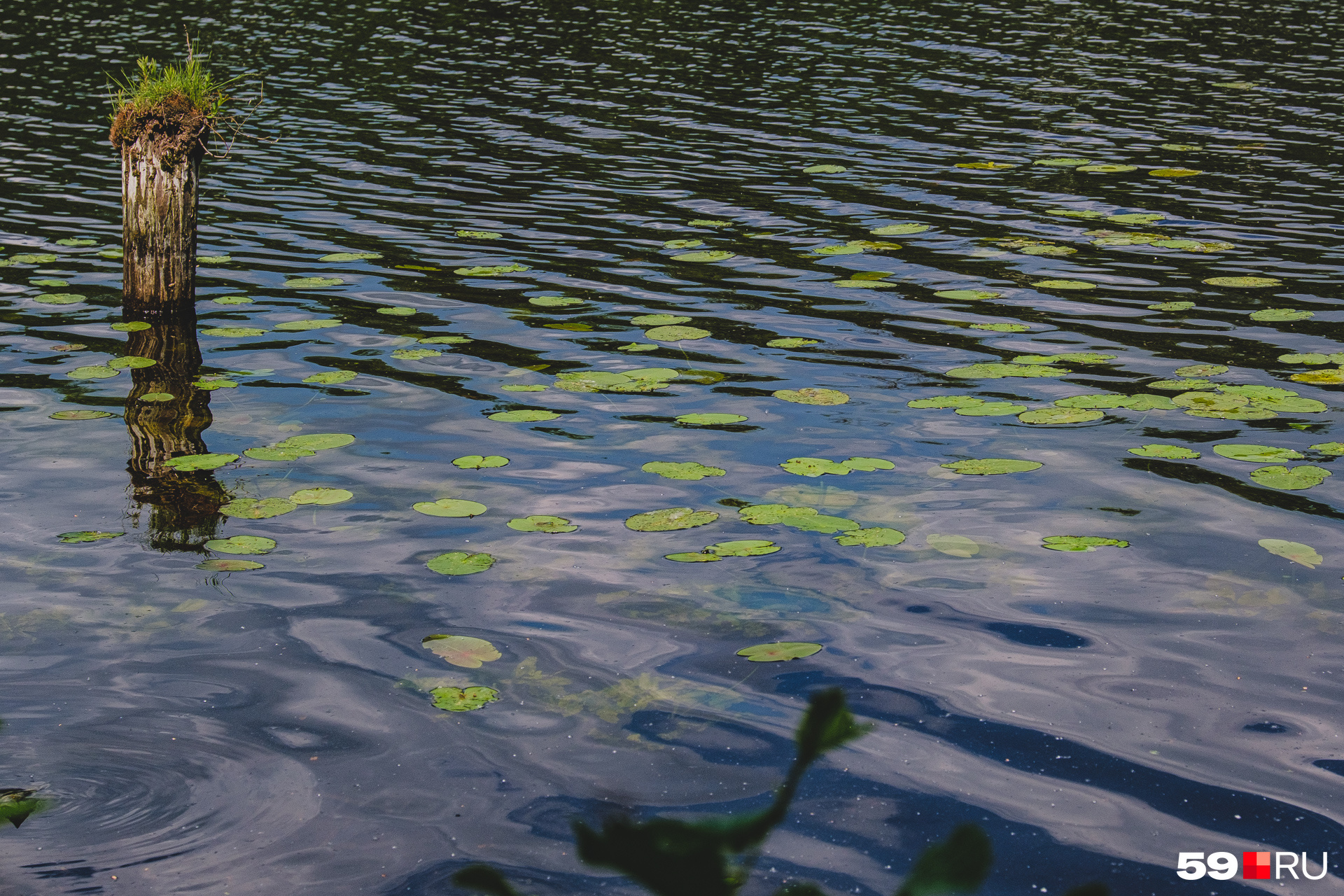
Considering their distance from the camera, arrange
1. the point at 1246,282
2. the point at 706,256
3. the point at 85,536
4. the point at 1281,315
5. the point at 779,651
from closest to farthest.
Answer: the point at 779,651, the point at 85,536, the point at 1281,315, the point at 1246,282, the point at 706,256

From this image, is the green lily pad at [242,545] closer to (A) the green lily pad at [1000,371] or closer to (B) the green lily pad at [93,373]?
(B) the green lily pad at [93,373]

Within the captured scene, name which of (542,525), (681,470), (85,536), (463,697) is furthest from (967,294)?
(85,536)

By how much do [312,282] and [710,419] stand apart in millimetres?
A: 4269

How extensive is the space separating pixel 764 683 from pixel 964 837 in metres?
3.61

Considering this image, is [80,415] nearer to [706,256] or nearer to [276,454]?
[276,454]

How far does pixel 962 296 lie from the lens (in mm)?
9133

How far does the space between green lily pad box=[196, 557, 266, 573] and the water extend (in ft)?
0.24

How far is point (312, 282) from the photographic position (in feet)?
31.1

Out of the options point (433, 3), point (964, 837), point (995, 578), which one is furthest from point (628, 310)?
point (433, 3)

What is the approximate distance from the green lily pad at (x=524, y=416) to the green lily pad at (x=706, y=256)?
362cm

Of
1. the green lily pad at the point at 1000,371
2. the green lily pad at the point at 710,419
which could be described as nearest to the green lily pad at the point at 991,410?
the green lily pad at the point at 1000,371

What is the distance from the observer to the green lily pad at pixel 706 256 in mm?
10211

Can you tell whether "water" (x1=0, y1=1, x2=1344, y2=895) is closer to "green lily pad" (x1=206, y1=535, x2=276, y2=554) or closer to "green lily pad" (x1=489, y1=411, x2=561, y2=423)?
"green lily pad" (x1=206, y1=535, x2=276, y2=554)

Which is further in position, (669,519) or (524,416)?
(524,416)
